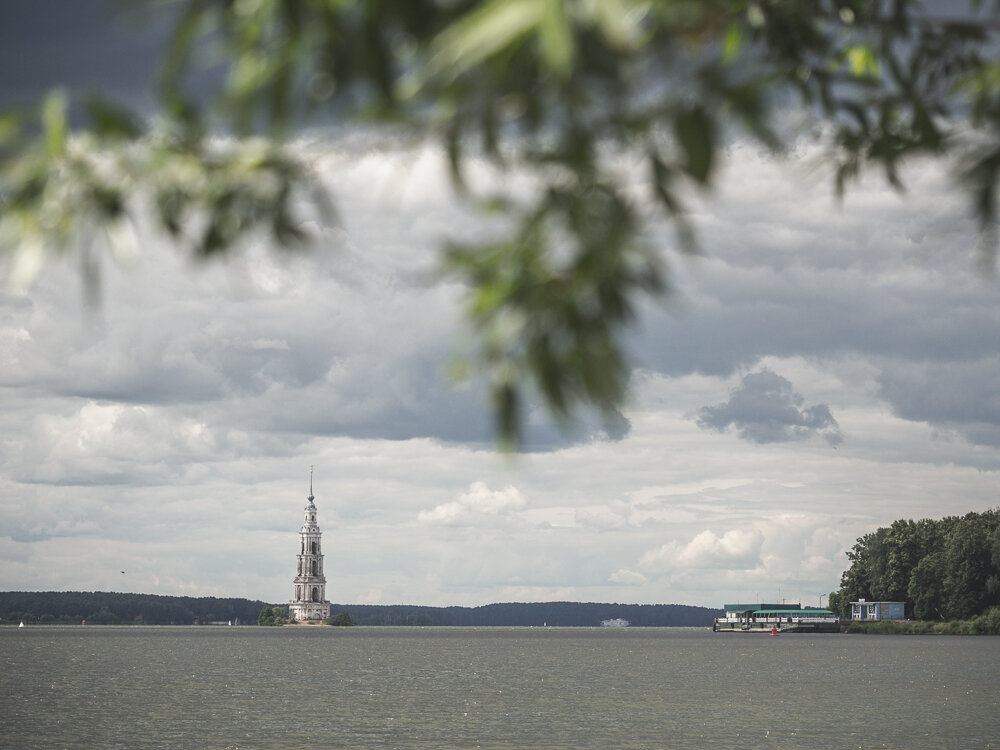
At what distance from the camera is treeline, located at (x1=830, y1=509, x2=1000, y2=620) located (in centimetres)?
17325

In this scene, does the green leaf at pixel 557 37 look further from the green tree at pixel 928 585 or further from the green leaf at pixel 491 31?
the green tree at pixel 928 585

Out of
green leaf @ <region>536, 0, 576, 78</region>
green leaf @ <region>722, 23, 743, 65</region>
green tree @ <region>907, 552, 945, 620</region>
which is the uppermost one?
green leaf @ <region>722, 23, 743, 65</region>

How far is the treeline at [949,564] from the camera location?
173250 millimetres

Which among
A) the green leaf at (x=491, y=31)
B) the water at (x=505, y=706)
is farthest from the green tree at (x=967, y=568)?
the green leaf at (x=491, y=31)

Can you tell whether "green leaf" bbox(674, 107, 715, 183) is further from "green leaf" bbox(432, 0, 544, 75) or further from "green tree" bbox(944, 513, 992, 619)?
"green tree" bbox(944, 513, 992, 619)

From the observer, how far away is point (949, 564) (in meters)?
176

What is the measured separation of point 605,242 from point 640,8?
2.49 feet

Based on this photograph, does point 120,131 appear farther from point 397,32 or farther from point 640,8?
point 640,8

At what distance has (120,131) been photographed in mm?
4262

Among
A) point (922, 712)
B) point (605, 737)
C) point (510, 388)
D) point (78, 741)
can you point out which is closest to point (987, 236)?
point (510, 388)

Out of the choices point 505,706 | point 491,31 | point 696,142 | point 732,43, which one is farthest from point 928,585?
point 491,31

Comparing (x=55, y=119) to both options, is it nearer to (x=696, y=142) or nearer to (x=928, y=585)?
(x=696, y=142)

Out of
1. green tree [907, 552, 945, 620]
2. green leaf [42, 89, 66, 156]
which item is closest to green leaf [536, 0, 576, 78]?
green leaf [42, 89, 66, 156]

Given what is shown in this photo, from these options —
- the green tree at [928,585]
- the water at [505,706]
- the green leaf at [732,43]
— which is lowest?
the water at [505,706]
